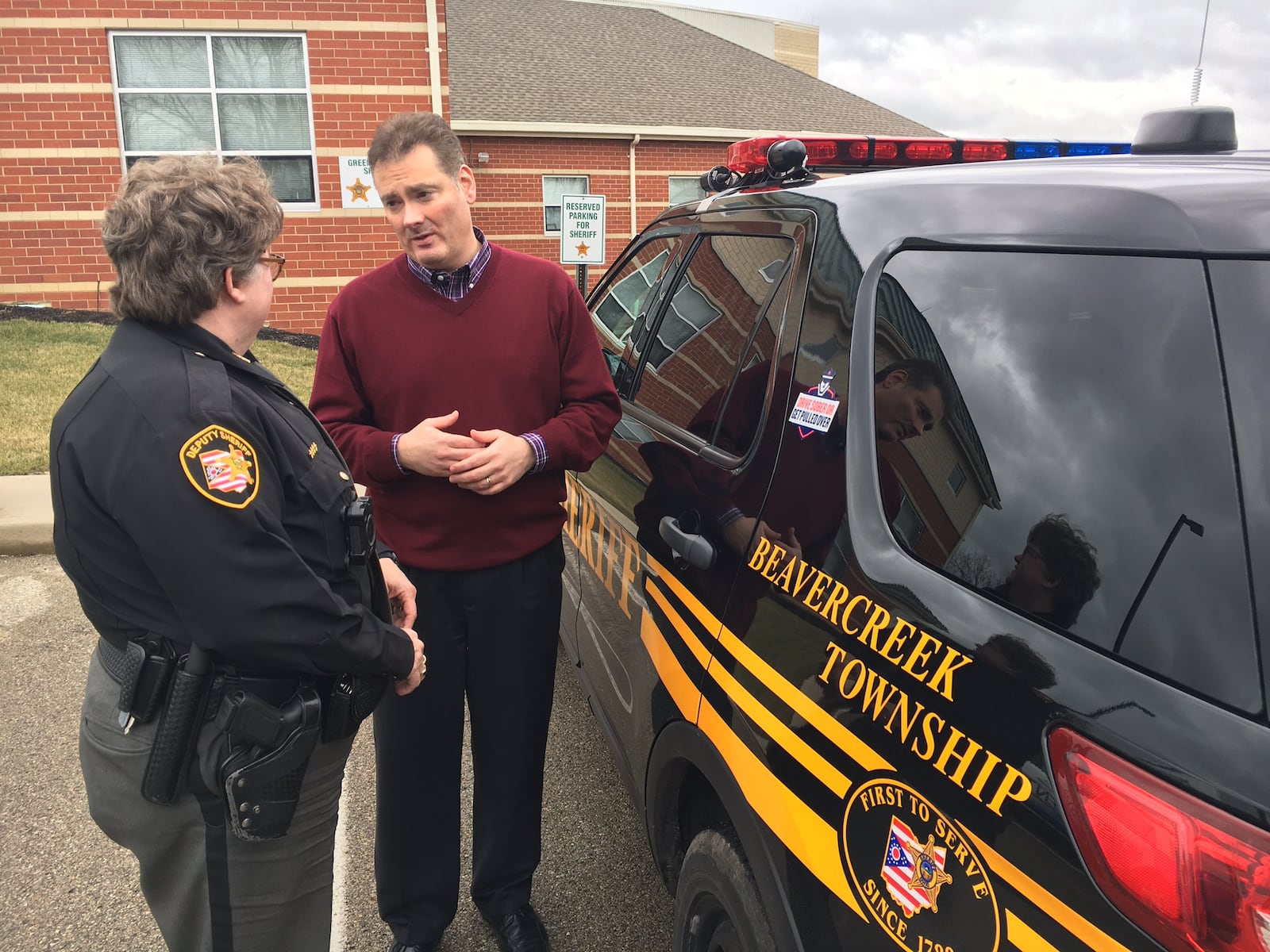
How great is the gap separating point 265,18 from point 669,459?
12229mm

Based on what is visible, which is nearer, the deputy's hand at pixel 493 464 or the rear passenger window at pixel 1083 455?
the rear passenger window at pixel 1083 455

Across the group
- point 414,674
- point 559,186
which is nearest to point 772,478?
point 414,674

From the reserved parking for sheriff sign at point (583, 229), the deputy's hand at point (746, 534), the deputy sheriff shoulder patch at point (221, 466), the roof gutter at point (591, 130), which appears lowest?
the deputy's hand at point (746, 534)

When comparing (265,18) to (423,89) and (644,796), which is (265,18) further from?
(644,796)

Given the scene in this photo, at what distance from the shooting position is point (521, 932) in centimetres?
238

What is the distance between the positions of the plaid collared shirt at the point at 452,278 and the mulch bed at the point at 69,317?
33.1 feet

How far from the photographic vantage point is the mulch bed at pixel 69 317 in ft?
36.4

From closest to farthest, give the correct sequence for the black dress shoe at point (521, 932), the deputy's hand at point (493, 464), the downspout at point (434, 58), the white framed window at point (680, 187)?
the deputy's hand at point (493, 464), the black dress shoe at point (521, 932), the downspout at point (434, 58), the white framed window at point (680, 187)

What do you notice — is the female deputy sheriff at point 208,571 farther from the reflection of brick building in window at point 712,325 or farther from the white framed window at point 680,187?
the white framed window at point 680,187

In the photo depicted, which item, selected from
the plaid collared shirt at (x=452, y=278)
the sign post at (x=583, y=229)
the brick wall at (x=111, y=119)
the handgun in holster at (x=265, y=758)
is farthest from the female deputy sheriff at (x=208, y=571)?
the brick wall at (x=111, y=119)

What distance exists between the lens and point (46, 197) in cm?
1207

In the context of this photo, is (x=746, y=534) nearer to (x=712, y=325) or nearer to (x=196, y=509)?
(x=712, y=325)

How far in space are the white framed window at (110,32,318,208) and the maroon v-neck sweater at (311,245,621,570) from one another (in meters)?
11.4

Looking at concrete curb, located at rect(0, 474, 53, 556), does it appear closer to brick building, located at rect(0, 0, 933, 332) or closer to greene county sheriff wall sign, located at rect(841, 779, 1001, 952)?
greene county sheriff wall sign, located at rect(841, 779, 1001, 952)
